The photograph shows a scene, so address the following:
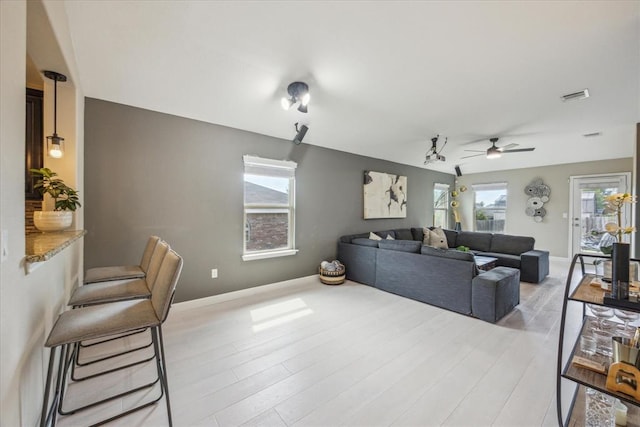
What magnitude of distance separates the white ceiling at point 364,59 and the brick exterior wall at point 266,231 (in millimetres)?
1276

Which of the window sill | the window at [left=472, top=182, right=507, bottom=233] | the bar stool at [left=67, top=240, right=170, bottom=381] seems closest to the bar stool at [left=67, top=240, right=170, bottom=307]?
the bar stool at [left=67, top=240, right=170, bottom=381]

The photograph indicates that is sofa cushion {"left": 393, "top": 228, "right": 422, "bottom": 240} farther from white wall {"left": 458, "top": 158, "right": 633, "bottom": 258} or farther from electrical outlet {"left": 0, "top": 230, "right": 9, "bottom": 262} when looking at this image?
electrical outlet {"left": 0, "top": 230, "right": 9, "bottom": 262}

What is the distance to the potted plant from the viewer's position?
184 cm

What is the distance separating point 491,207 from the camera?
728cm

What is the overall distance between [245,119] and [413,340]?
326 cm

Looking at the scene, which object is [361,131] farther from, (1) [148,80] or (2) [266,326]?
(2) [266,326]

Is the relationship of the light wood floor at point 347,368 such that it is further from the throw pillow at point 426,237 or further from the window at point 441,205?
the window at point 441,205

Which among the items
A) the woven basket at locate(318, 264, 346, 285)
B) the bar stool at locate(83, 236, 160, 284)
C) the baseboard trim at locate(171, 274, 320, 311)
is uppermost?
the bar stool at locate(83, 236, 160, 284)

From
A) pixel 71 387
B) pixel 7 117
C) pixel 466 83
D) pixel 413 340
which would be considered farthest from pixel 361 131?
pixel 71 387

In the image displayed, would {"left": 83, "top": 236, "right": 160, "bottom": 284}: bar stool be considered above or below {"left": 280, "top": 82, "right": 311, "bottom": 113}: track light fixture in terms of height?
below

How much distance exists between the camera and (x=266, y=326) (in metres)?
2.72

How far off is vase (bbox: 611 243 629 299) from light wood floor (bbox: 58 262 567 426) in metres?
0.90

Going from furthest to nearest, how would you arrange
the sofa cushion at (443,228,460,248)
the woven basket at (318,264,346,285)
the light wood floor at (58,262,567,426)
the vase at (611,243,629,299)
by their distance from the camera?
the sofa cushion at (443,228,460,248) < the woven basket at (318,264,346,285) < the light wood floor at (58,262,567,426) < the vase at (611,243,629,299)

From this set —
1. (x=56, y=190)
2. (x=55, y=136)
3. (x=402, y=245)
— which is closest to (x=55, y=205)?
(x=56, y=190)
